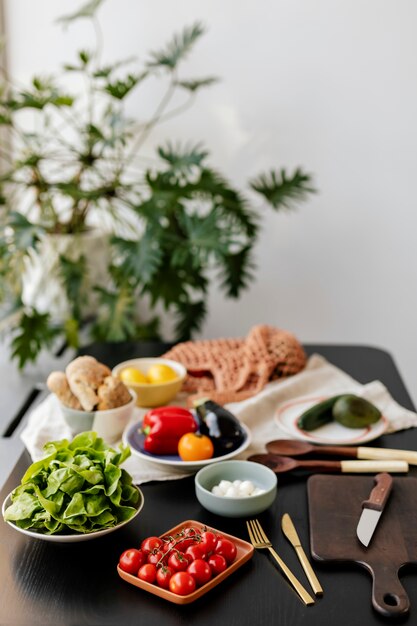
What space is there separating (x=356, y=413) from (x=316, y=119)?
4.83 feet

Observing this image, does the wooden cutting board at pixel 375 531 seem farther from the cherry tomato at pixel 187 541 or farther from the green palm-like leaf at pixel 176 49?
the green palm-like leaf at pixel 176 49

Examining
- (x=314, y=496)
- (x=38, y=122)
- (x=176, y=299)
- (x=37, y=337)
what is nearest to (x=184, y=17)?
(x=38, y=122)

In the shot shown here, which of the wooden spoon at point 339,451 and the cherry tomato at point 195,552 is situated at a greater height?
the wooden spoon at point 339,451

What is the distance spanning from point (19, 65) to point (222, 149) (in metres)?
0.76

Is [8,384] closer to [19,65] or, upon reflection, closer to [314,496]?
[314,496]

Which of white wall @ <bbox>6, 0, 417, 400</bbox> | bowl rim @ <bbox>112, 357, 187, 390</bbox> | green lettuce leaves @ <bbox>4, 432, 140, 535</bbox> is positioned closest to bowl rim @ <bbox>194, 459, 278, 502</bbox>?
green lettuce leaves @ <bbox>4, 432, 140, 535</bbox>

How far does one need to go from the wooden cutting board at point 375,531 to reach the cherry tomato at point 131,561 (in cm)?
23

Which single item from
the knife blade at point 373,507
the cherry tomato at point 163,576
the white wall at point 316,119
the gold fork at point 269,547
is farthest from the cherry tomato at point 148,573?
the white wall at point 316,119

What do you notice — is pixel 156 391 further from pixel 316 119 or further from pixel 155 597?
pixel 316 119

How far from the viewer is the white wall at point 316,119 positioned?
2.69 metres

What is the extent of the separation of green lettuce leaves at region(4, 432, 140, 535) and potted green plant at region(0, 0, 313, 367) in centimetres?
96

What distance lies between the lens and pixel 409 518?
120 centimetres

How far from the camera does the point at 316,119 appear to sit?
2.75m

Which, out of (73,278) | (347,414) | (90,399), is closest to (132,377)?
(90,399)
